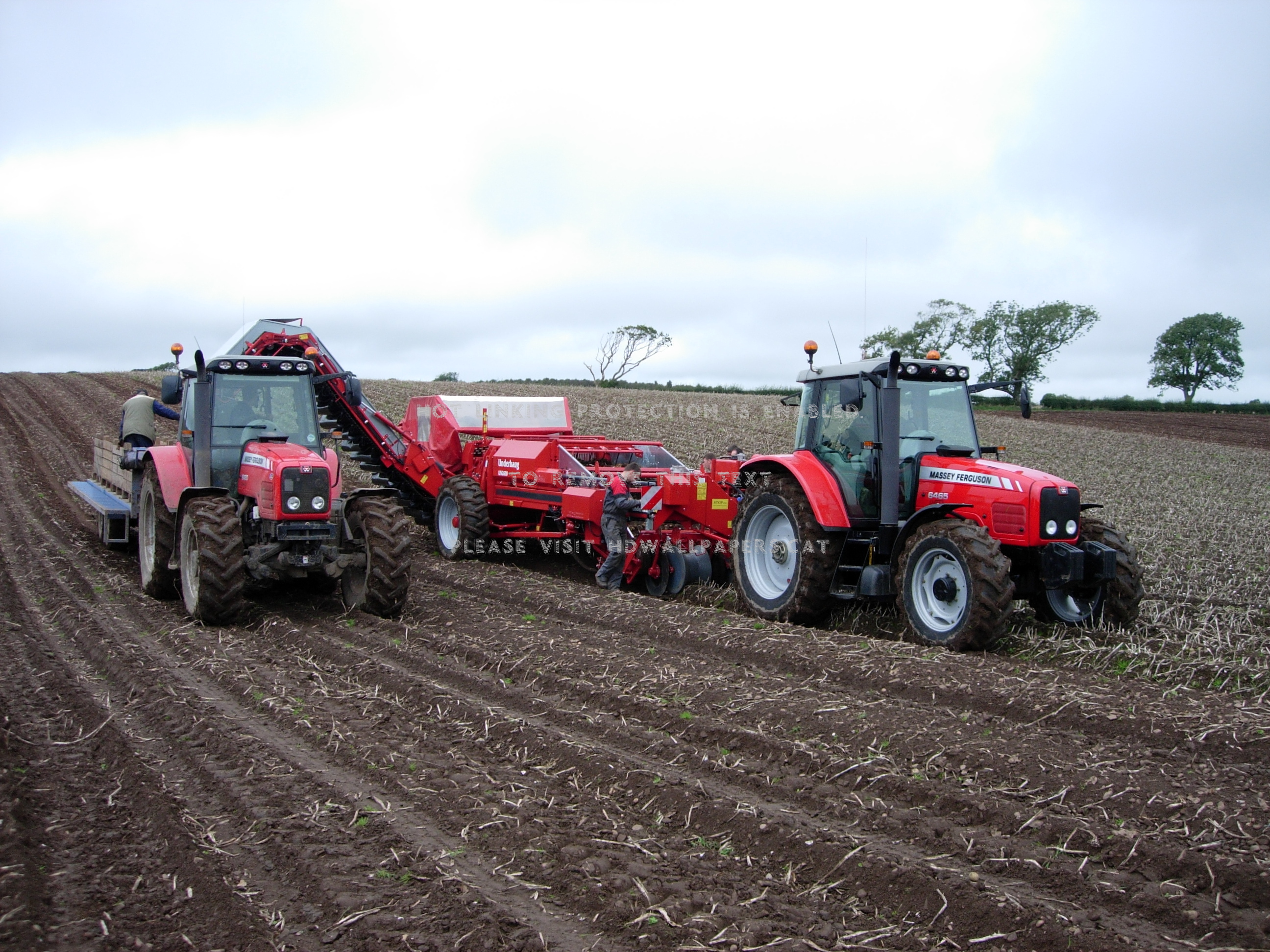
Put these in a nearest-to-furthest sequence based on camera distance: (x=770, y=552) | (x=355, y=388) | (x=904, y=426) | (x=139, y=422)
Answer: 1. (x=904, y=426)
2. (x=770, y=552)
3. (x=355, y=388)
4. (x=139, y=422)

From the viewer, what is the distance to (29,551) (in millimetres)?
11070

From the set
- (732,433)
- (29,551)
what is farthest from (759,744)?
(732,433)

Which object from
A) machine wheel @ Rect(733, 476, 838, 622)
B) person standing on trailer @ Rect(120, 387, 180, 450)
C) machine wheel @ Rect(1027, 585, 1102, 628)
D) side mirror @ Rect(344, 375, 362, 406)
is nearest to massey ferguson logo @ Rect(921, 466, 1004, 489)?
machine wheel @ Rect(733, 476, 838, 622)

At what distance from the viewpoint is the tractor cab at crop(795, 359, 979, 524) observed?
7.52 m

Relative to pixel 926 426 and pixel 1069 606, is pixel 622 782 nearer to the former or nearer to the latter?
pixel 926 426

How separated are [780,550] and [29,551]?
8698 millimetres

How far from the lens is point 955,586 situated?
6785mm

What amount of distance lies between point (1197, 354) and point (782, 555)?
6697 cm

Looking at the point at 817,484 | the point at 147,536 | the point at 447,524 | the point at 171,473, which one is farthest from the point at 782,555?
the point at 147,536

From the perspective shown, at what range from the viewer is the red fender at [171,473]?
28.5ft

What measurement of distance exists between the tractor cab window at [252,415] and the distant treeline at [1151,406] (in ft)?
141

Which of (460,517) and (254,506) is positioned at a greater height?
(254,506)

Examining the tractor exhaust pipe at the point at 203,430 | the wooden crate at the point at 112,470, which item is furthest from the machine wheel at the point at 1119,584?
the wooden crate at the point at 112,470

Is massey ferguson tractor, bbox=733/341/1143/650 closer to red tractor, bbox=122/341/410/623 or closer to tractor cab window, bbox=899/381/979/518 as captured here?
tractor cab window, bbox=899/381/979/518
